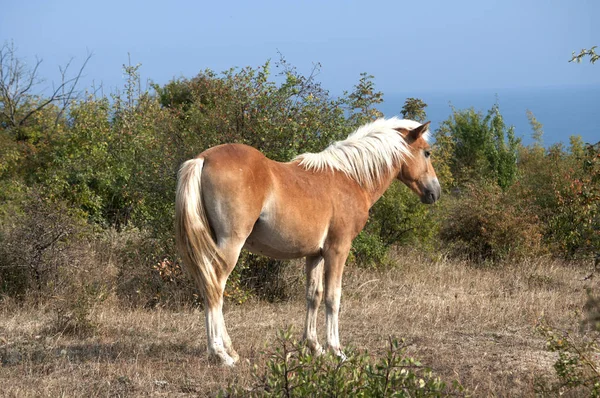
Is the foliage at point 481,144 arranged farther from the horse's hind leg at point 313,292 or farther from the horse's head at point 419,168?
the horse's hind leg at point 313,292

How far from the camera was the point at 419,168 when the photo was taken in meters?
6.88

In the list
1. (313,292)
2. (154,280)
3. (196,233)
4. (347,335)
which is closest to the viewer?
(196,233)

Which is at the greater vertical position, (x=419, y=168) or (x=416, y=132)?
(x=416, y=132)

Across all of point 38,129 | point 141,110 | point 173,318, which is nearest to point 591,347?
point 173,318

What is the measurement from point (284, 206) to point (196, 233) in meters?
0.79

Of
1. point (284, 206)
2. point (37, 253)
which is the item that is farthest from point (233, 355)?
point (37, 253)

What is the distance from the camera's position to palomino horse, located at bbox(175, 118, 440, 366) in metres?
5.50

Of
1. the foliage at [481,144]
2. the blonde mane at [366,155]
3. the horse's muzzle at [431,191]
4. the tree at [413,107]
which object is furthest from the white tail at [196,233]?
the foliage at [481,144]

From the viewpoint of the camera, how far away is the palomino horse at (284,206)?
18.0 feet

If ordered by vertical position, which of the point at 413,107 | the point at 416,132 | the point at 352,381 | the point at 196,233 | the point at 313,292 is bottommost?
the point at 352,381

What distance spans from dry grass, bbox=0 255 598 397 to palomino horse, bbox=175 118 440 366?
1.66 ft

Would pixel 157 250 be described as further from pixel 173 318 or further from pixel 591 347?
pixel 591 347

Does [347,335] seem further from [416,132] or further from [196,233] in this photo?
[196,233]

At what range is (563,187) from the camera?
41.9 feet
